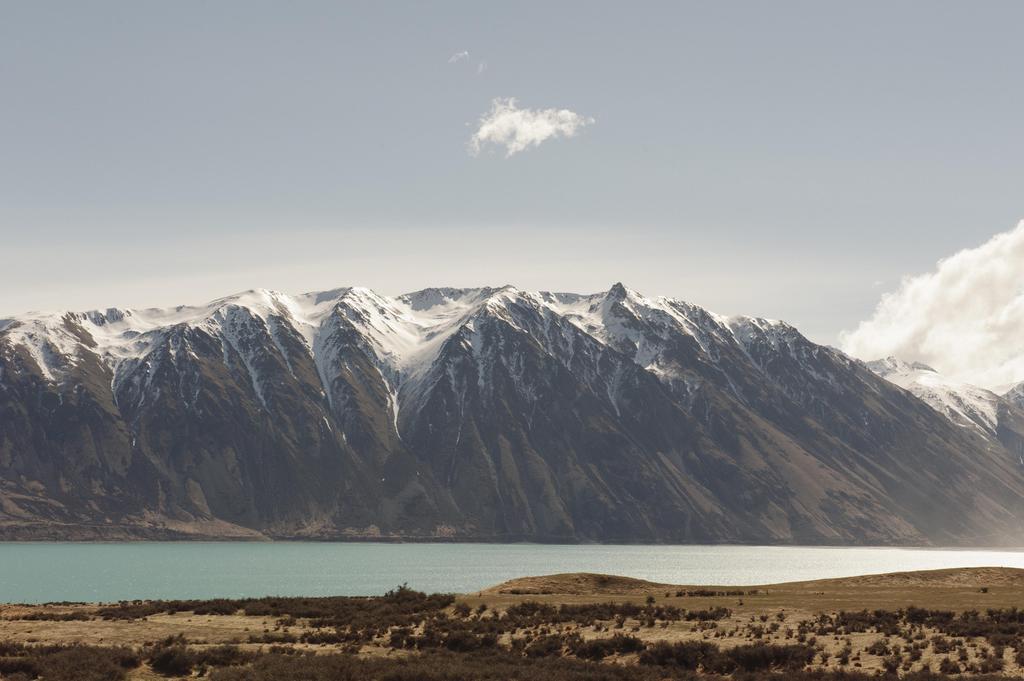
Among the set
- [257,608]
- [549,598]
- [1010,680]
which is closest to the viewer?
[1010,680]

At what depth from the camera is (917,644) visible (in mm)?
51594

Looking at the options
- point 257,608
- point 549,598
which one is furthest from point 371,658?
point 549,598

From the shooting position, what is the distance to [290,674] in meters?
43.7

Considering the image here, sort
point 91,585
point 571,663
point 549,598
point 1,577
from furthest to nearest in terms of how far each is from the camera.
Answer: point 1,577
point 91,585
point 549,598
point 571,663

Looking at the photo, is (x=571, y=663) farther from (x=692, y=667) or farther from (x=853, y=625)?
(x=853, y=625)

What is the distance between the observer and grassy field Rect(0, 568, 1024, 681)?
151 feet

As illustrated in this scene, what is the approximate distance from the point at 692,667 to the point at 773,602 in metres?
26.3

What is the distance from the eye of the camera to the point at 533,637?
56562mm

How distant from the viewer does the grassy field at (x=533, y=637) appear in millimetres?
45875

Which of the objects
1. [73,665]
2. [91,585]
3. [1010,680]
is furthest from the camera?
[91,585]

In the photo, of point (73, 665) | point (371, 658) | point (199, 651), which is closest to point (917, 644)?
point (371, 658)

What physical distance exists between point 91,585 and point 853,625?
130 meters

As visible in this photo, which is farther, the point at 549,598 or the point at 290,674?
the point at 549,598

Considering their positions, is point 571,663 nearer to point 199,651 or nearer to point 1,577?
point 199,651
